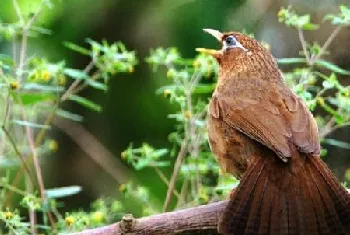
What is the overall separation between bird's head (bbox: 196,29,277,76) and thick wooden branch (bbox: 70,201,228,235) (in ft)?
2.92

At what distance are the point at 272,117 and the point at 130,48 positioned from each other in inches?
136

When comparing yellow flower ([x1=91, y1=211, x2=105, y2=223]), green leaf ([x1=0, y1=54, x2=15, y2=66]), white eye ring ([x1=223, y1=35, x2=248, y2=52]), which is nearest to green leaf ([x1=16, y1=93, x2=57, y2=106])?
green leaf ([x1=0, y1=54, x2=15, y2=66])

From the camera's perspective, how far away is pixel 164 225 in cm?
298

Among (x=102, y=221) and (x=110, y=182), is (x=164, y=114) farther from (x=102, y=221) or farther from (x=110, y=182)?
(x=102, y=221)

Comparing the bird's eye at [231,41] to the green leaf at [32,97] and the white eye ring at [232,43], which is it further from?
the green leaf at [32,97]

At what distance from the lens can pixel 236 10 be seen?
20.3ft

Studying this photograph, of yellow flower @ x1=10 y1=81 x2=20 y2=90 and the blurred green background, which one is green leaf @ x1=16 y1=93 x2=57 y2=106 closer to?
yellow flower @ x1=10 y1=81 x2=20 y2=90

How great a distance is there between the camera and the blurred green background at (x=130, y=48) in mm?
5734

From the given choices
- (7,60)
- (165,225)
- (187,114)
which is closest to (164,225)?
(165,225)

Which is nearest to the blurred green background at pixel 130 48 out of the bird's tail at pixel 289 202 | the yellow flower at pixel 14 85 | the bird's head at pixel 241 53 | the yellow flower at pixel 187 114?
the bird's head at pixel 241 53

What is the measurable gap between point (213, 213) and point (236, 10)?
323 cm

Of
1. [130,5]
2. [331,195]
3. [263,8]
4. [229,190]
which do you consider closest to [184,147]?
[229,190]

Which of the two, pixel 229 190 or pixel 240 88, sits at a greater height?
pixel 240 88

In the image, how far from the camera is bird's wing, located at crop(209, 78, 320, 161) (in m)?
3.19
